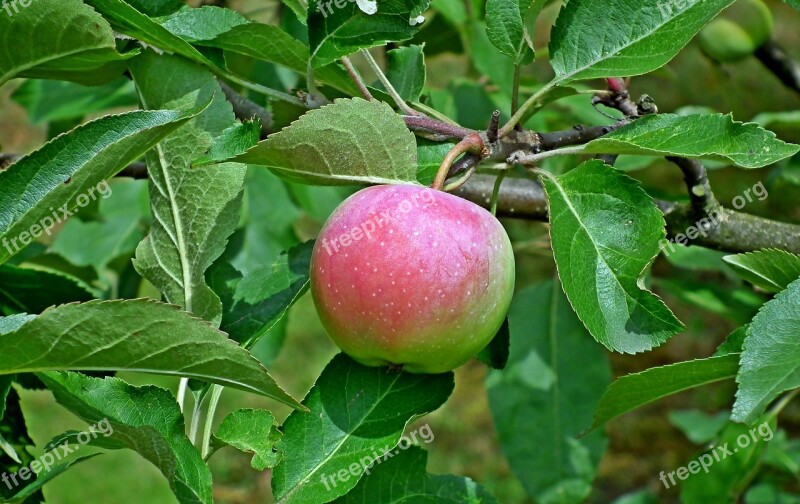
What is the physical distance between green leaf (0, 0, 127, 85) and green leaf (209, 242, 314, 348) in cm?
23

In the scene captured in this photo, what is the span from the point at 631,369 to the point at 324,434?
2.44 m

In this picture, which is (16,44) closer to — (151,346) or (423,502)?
(151,346)

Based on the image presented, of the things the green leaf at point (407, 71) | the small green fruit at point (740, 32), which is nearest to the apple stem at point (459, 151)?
the green leaf at point (407, 71)

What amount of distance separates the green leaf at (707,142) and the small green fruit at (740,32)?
710 mm

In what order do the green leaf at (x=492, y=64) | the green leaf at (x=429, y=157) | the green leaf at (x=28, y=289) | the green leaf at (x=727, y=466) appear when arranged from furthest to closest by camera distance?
1. the green leaf at (x=492, y=64)
2. the green leaf at (x=727, y=466)
3. the green leaf at (x=28, y=289)
4. the green leaf at (x=429, y=157)

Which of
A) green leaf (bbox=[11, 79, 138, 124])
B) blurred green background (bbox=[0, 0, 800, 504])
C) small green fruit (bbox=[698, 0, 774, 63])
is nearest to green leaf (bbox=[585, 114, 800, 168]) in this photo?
small green fruit (bbox=[698, 0, 774, 63])

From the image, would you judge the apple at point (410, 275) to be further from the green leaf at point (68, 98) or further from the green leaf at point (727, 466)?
the green leaf at point (68, 98)

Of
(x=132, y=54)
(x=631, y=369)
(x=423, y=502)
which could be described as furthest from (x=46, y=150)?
(x=631, y=369)

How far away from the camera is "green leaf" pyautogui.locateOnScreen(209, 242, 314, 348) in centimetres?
79

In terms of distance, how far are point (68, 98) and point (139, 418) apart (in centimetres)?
86

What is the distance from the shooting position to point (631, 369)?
3.00m

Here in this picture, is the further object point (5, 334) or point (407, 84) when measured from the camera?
point (407, 84)

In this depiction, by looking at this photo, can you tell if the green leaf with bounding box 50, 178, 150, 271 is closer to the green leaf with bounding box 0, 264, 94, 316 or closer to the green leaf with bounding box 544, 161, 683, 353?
the green leaf with bounding box 0, 264, 94, 316

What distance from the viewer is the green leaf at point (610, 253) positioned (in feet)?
2.18
